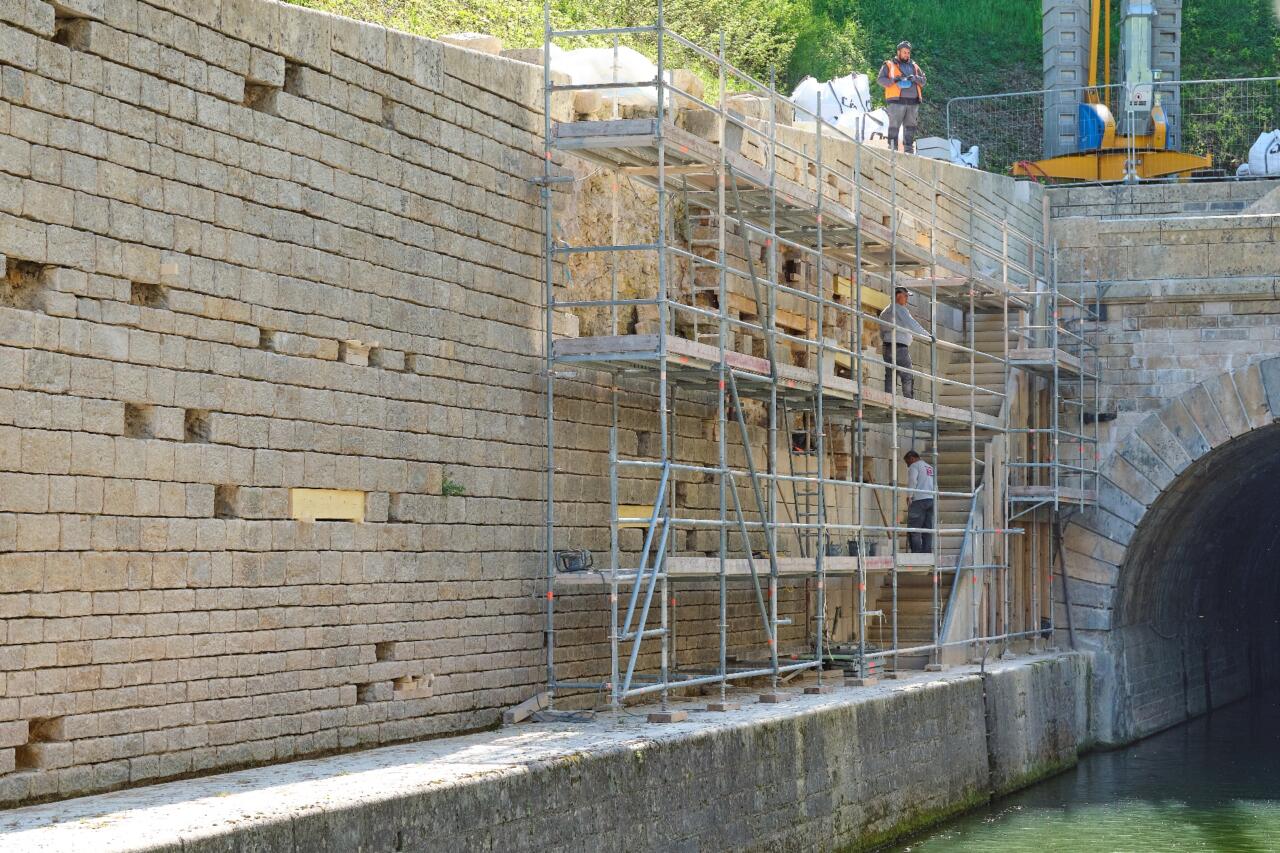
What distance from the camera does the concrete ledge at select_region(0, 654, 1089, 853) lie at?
8.12 metres

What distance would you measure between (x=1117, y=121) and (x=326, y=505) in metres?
21.1

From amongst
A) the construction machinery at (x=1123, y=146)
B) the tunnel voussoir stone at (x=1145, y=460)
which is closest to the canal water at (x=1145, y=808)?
the tunnel voussoir stone at (x=1145, y=460)

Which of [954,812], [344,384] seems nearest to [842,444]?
[954,812]

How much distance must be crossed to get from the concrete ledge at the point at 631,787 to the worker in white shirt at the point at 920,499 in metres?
1.58

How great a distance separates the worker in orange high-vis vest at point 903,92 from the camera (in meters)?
23.9

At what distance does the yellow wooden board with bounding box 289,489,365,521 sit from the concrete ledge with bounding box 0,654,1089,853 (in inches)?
51.1

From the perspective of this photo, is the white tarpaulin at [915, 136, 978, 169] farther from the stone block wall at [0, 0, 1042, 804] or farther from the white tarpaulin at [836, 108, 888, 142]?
the stone block wall at [0, 0, 1042, 804]

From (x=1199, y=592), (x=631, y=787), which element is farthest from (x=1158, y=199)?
(x=631, y=787)

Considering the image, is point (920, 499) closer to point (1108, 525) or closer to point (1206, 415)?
point (1108, 525)

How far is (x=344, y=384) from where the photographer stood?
1079 cm

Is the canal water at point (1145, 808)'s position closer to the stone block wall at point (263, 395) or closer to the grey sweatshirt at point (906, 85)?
the stone block wall at point (263, 395)

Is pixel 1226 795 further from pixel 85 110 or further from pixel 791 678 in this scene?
pixel 85 110

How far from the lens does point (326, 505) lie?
34.9 ft

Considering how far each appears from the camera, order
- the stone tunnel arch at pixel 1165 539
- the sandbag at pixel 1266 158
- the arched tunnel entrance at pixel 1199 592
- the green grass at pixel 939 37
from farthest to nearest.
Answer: the green grass at pixel 939 37
the sandbag at pixel 1266 158
the arched tunnel entrance at pixel 1199 592
the stone tunnel arch at pixel 1165 539
